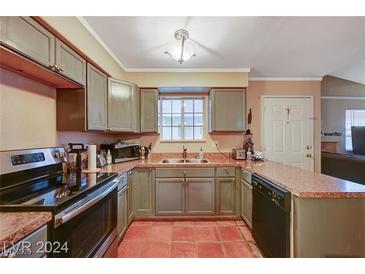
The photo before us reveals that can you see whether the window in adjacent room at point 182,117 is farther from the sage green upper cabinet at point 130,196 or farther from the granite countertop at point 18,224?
the granite countertop at point 18,224

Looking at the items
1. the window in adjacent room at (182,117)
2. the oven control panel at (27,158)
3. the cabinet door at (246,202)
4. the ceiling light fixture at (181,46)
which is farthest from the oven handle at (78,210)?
the window in adjacent room at (182,117)

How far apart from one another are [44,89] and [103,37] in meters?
0.96

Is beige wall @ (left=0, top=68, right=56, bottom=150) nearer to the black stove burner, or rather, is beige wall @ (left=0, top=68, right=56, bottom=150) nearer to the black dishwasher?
the black stove burner

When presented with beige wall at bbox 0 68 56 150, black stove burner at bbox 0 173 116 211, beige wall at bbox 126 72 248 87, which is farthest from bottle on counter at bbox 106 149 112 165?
beige wall at bbox 126 72 248 87

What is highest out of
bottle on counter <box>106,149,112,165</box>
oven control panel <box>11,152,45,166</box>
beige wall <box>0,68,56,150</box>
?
beige wall <box>0,68,56,150</box>

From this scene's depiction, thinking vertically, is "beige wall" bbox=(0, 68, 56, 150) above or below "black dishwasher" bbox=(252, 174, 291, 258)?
above

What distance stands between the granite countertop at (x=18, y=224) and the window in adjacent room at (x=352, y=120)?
7237 millimetres

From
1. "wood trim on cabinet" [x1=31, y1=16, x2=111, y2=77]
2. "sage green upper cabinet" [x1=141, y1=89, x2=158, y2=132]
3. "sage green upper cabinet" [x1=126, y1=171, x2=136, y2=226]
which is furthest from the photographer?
"sage green upper cabinet" [x1=141, y1=89, x2=158, y2=132]

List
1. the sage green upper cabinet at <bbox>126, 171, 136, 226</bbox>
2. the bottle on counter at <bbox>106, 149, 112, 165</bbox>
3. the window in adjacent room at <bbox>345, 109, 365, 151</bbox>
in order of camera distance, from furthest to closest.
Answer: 1. the window in adjacent room at <bbox>345, 109, 365, 151</bbox>
2. the bottle on counter at <bbox>106, 149, 112, 165</bbox>
3. the sage green upper cabinet at <bbox>126, 171, 136, 226</bbox>

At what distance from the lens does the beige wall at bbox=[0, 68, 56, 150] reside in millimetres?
1478

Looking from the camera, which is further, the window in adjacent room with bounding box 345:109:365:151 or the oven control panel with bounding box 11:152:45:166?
the window in adjacent room with bounding box 345:109:365:151

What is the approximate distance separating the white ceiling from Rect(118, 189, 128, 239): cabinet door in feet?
6.09

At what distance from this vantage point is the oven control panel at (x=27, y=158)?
4.63 feet

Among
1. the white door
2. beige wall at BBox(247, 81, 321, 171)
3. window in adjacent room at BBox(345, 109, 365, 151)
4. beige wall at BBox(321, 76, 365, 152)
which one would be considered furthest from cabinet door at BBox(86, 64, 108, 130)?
window in adjacent room at BBox(345, 109, 365, 151)
